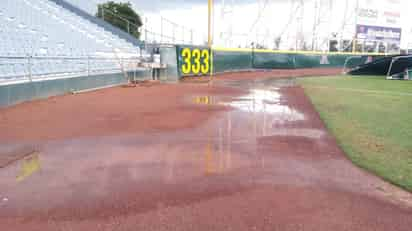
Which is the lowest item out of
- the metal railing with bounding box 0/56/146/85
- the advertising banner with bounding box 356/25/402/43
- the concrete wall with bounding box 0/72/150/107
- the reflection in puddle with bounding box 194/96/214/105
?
the reflection in puddle with bounding box 194/96/214/105

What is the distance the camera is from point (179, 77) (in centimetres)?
1930

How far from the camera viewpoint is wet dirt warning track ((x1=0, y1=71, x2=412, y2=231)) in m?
3.12

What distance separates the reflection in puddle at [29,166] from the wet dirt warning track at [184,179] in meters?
0.01

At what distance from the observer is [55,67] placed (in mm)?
13055

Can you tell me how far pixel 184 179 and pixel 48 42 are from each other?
43.2 ft

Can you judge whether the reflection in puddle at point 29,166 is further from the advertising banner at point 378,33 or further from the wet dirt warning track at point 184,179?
the advertising banner at point 378,33

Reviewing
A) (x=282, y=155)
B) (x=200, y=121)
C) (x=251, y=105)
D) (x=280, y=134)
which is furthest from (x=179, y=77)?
(x=282, y=155)

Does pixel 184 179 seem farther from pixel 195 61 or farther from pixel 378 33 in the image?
pixel 378 33

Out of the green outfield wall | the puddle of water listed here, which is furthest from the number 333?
the puddle of water

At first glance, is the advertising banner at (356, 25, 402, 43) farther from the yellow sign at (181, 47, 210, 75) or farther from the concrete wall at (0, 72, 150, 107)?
the concrete wall at (0, 72, 150, 107)

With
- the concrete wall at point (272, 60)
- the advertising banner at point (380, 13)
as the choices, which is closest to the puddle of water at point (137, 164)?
the concrete wall at point (272, 60)

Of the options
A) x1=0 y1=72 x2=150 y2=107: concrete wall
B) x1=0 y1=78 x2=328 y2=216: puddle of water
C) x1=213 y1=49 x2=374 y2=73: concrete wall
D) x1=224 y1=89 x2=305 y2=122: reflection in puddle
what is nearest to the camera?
x1=0 y1=78 x2=328 y2=216: puddle of water

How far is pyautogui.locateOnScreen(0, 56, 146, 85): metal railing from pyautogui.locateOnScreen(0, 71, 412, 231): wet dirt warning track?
305 centimetres

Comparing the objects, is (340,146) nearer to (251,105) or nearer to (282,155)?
(282,155)
